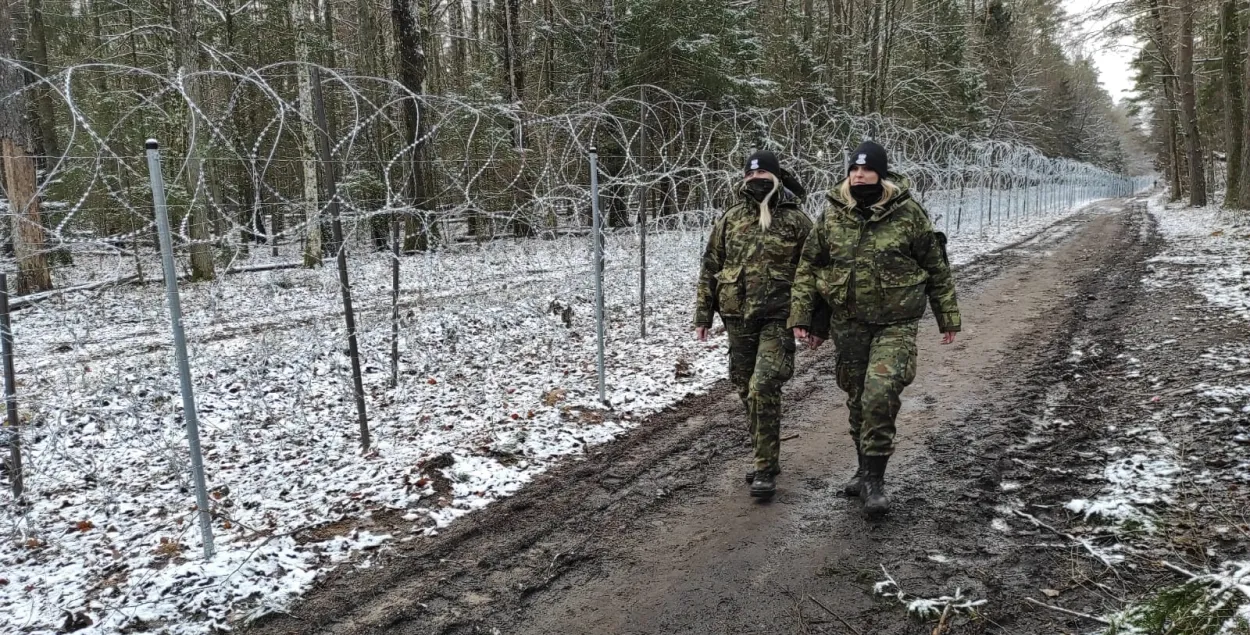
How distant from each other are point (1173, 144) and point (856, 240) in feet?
113

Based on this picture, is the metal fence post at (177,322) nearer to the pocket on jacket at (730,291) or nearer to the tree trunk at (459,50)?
the pocket on jacket at (730,291)

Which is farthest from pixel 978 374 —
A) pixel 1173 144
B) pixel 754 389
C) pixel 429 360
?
pixel 1173 144

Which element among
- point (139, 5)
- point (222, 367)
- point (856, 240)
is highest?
point (139, 5)

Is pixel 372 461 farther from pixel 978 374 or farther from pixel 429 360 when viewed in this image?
pixel 978 374

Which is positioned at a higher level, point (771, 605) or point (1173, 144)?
point (1173, 144)

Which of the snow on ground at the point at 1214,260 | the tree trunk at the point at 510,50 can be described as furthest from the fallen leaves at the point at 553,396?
the tree trunk at the point at 510,50

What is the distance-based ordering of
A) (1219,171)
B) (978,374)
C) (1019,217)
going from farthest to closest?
(1219,171)
(1019,217)
(978,374)

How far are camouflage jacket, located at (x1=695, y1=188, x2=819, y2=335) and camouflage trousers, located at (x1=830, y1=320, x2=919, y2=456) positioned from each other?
364mm

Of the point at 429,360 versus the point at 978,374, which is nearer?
the point at 978,374

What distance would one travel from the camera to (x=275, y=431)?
5316 millimetres

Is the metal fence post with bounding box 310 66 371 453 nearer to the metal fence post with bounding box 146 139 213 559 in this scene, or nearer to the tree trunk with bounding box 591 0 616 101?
the metal fence post with bounding box 146 139 213 559

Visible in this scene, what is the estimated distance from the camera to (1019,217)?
1035 inches

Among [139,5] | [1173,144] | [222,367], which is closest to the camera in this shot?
[222,367]

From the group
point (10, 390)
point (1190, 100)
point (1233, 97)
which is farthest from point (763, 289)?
point (1190, 100)
